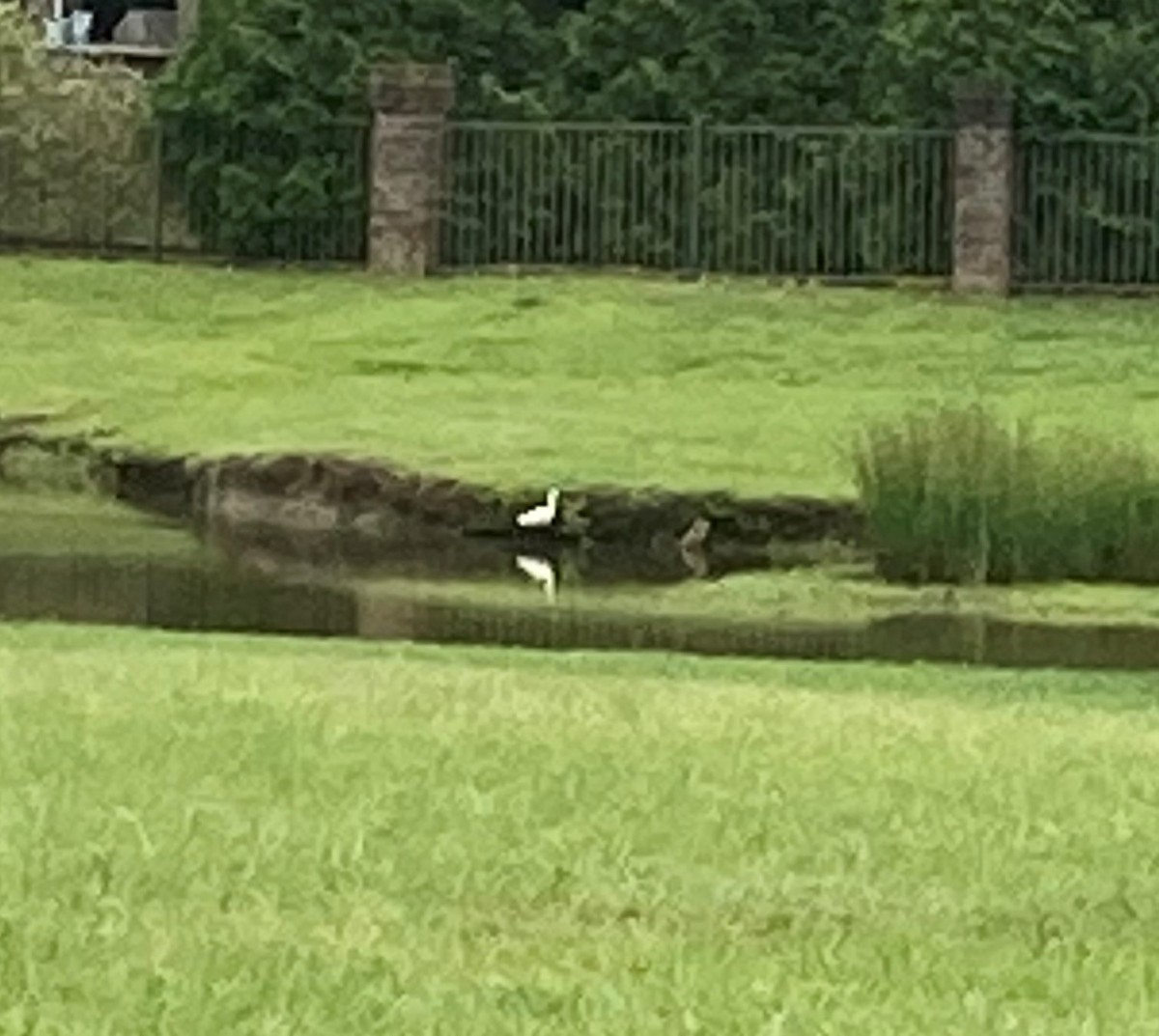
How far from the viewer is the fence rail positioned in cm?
3731

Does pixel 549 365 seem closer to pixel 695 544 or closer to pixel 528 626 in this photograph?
pixel 695 544

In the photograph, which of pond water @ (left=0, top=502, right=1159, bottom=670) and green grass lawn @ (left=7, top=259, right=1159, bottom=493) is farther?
green grass lawn @ (left=7, top=259, right=1159, bottom=493)

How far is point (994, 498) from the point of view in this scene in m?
22.0

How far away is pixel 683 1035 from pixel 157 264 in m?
32.4

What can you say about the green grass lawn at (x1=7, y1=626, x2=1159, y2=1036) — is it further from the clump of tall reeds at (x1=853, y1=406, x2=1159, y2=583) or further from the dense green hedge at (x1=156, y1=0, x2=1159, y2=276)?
the dense green hedge at (x1=156, y1=0, x2=1159, y2=276)

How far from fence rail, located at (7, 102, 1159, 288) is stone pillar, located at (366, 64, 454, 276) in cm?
22

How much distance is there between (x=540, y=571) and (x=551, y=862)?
14.4 meters

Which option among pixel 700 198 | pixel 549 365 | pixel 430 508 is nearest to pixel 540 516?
pixel 430 508

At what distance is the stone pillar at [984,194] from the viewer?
121 feet

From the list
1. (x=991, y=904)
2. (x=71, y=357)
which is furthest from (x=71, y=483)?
(x=991, y=904)

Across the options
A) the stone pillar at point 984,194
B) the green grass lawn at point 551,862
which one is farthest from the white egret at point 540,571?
the stone pillar at point 984,194

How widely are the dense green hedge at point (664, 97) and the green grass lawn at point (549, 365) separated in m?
1.25

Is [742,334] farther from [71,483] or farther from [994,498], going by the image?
[994,498]

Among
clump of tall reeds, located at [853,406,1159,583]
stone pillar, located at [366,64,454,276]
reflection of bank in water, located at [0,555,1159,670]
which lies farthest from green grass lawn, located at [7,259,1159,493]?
reflection of bank in water, located at [0,555,1159,670]
